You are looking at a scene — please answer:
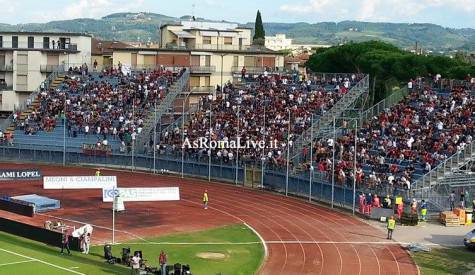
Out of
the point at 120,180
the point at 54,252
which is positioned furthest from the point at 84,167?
the point at 54,252

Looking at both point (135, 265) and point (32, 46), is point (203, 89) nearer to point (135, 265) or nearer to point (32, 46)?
point (32, 46)

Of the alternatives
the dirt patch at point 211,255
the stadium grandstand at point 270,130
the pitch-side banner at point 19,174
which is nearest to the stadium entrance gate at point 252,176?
the stadium grandstand at point 270,130

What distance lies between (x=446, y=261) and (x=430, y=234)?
→ 17.6 ft

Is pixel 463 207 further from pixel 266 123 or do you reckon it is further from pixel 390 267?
pixel 266 123

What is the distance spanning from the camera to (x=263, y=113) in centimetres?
6122

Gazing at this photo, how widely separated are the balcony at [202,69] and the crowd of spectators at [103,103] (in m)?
8.07

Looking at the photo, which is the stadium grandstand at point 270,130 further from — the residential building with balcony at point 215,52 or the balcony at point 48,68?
the residential building with balcony at point 215,52

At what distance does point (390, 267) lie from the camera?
32.2 m

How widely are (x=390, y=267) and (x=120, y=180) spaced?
28665mm

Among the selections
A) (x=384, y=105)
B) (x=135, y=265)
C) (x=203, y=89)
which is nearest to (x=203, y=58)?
(x=203, y=89)

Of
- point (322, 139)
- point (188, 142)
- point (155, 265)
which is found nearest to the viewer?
point (155, 265)

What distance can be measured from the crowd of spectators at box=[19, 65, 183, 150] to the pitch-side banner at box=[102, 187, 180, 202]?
62.7ft

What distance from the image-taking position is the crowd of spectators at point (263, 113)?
187ft

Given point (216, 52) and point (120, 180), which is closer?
point (120, 180)
